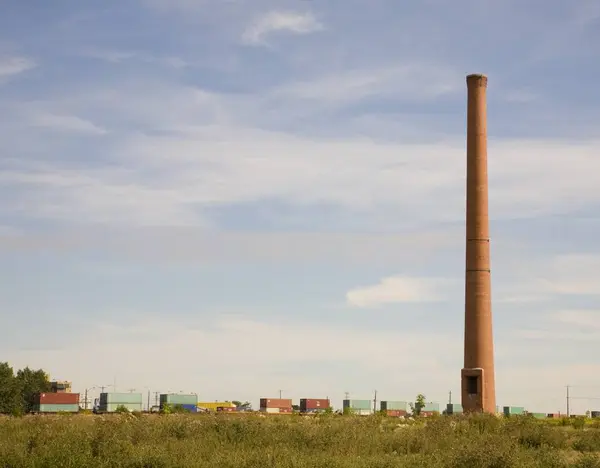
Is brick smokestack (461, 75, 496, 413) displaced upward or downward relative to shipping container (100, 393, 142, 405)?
upward

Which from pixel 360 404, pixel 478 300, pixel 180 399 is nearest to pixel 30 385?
pixel 180 399

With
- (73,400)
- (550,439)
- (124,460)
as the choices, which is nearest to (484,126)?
(550,439)

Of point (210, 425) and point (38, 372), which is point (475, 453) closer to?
point (210, 425)

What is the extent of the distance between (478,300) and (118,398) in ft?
261

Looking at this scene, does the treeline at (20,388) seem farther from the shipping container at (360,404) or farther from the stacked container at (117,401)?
the shipping container at (360,404)

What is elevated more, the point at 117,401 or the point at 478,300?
the point at 478,300

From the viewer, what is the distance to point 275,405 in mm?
118312

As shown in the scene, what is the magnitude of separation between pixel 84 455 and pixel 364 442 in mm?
9919

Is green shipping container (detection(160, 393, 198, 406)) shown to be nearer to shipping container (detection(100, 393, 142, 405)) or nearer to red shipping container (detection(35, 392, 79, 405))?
shipping container (detection(100, 393, 142, 405))

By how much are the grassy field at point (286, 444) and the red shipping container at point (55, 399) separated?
225ft

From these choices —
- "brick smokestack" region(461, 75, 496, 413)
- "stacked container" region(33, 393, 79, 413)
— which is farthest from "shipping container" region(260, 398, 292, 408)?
"brick smokestack" region(461, 75, 496, 413)

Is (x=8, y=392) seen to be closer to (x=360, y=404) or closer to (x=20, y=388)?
(x=20, y=388)

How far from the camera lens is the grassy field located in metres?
22.3

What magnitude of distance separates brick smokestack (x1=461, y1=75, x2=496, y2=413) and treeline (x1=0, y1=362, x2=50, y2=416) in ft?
189
